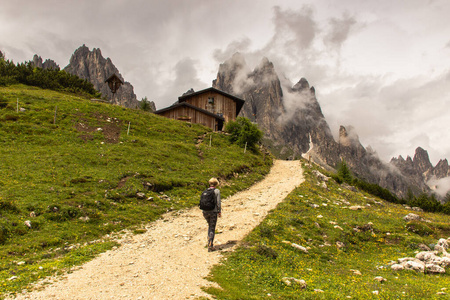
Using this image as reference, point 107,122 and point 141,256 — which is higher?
point 107,122

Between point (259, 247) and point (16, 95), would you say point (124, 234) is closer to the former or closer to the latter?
point (259, 247)

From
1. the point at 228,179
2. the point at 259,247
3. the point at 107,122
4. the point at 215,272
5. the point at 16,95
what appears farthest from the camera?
the point at 16,95

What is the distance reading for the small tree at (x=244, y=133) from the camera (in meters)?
45.3

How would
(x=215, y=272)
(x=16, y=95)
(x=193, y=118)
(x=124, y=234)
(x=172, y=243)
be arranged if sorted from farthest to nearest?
(x=193, y=118)
(x=16, y=95)
(x=124, y=234)
(x=172, y=243)
(x=215, y=272)

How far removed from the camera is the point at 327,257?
11891 millimetres

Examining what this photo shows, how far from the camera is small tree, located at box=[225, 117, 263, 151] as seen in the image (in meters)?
45.3

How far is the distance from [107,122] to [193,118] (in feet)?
76.2

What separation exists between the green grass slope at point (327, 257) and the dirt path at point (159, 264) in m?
0.82

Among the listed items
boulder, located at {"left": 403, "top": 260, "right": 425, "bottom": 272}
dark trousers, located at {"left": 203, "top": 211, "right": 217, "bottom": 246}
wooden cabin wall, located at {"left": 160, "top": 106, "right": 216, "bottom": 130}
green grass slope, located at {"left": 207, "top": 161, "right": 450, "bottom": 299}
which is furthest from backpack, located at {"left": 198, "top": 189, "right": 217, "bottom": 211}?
wooden cabin wall, located at {"left": 160, "top": 106, "right": 216, "bottom": 130}

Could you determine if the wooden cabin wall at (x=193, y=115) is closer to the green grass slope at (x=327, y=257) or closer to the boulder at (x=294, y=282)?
the green grass slope at (x=327, y=257)

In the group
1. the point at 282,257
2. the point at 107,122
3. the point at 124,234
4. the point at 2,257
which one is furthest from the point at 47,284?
the point at 107,122

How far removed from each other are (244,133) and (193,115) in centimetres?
1715

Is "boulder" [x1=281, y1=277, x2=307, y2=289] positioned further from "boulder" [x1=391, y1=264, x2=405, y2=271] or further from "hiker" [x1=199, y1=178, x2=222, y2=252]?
"boulder" [x1=391, y1=264, x2=405, y2=271]

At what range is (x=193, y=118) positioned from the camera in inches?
2274
